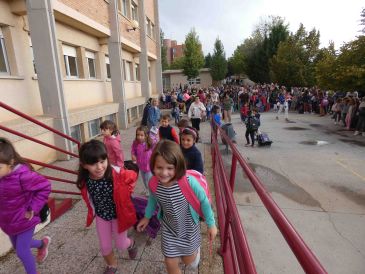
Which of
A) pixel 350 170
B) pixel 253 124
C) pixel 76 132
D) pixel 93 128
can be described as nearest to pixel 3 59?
pixel 76 132

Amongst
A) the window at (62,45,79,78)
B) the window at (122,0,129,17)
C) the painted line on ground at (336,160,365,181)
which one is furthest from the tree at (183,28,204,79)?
the painted line on ground at (336,160,365,181)

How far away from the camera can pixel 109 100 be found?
38.7 feet

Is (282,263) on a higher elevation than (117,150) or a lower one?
lower

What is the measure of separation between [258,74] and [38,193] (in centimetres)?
3899

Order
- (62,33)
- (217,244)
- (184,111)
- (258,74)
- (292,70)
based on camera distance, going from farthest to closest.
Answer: (258,74) → (292,70) → (184,111) → (62,33) → (217,244)

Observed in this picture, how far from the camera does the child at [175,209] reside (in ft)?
6.04

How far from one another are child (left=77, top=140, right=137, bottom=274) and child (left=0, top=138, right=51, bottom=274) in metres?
0.35

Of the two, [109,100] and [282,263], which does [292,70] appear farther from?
[282,263]

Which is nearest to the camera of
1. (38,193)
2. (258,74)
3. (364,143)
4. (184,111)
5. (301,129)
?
(38,193)

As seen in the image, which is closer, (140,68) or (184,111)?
(140,68)

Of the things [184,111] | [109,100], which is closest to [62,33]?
[109,100]

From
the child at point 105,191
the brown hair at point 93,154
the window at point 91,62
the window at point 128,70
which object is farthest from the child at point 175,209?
the window at point 128,70

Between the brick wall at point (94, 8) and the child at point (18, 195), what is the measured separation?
6700mm

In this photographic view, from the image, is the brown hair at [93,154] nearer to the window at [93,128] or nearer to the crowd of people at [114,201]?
the crowd of people at [114,201]
